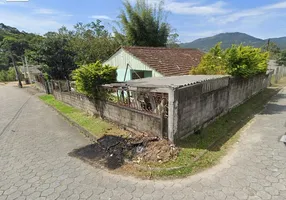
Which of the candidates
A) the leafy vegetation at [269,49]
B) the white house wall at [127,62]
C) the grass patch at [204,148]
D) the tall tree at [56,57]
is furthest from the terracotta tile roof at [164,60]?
the leafy vegetation at [269,49]

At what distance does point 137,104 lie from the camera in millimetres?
6672

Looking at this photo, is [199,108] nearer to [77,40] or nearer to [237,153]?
[237,153]

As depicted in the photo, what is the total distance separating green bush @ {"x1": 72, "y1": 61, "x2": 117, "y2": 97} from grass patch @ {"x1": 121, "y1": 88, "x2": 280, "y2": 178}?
4.44 m

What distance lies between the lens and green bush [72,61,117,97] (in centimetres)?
788

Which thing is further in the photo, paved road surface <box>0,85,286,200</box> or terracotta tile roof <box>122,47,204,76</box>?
terracotta tile roof <box>122,47,204,76</box>

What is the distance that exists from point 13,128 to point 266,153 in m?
10.3

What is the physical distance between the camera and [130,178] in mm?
4285

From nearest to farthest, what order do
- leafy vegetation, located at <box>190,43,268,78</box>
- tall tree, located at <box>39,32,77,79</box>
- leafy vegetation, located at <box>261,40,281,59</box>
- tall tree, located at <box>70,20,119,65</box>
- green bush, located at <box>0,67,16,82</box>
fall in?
leafy vegetation, located at <box>190,43,268,78</box> < tall tree, located at <box>39,32,77,79</box> < tall tree, located at <box>70,20,119,65</box> < leafy vegetation, located at <box>261,40,281,59</box> < green bush, located at <box>0,67,16,82</box>

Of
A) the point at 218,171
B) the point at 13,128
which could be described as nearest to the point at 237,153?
the point at 218,171

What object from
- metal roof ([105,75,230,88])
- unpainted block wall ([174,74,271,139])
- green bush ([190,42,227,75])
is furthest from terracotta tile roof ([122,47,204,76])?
unpainted block wall ([174,74,271,139])

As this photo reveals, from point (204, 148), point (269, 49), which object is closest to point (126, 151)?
point (204, 148)

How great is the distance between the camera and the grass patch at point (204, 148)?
439 cm

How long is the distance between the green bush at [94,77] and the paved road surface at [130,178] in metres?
2.46

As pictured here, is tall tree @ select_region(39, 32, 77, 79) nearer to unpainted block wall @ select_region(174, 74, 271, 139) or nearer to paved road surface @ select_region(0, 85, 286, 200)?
paved road surface @ select_region(0, 85, 286, 200)
